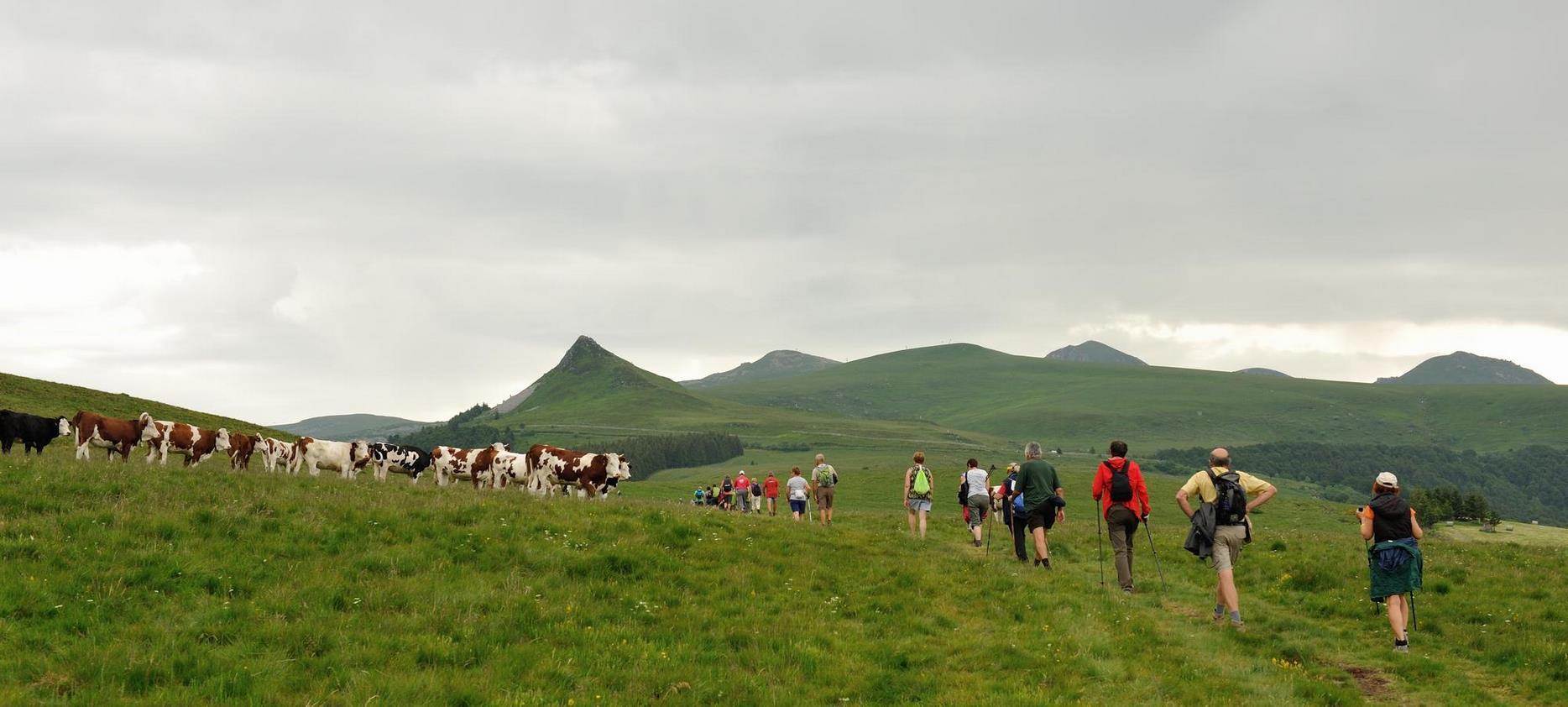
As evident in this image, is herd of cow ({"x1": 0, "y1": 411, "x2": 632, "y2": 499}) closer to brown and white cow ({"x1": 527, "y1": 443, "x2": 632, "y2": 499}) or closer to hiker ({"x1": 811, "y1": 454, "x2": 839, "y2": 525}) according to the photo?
brown and white cow ({"x1": 527, "y1": 443, "x2": 632, "y2": 499})

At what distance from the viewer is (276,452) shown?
30.1m

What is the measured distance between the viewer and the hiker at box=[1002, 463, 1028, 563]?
21711mm

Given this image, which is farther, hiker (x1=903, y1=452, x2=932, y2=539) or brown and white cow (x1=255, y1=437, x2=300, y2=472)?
brown and white cow (x1=255, y1=437, x2=300, y2=472)

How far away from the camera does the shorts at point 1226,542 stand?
15711mm

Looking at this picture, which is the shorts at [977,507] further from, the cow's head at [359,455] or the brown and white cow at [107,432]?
the brown and white cow at [107,432]

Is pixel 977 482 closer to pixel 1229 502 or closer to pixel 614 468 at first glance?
pixel 1229 502

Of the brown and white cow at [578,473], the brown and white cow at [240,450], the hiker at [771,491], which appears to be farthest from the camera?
the hiker at [771,491]

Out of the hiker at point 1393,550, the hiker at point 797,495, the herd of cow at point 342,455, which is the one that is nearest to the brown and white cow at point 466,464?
the herd of cow at point 342,455

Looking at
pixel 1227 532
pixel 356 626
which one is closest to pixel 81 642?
pixel 356 626

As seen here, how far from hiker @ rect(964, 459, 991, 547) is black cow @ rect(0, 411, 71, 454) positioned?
2461 centimetres

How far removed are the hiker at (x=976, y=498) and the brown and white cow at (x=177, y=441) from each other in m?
21.4

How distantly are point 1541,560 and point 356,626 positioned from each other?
1098 inches

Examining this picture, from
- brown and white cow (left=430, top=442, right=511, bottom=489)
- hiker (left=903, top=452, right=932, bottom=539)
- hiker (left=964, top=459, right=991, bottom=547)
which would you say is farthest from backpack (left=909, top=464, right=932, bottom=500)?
brown and white cow (left=430, top=442, right=511, bottom=489)

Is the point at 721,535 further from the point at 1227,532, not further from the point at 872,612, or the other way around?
the point at 1227,532
